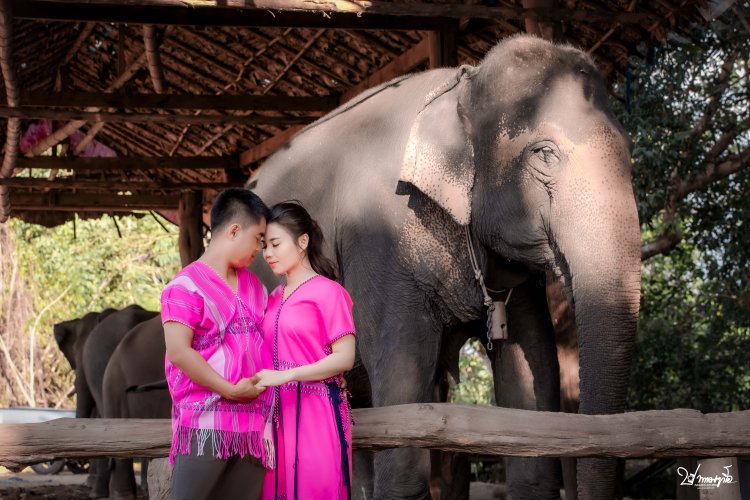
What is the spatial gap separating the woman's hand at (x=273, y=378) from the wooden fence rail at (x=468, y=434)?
0.48 meters

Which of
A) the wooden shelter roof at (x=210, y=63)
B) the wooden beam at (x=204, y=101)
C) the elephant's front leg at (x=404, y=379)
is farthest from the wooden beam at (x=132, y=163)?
the elephant's front leg at (x=404, y=379)

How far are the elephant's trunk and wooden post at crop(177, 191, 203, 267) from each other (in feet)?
26.5

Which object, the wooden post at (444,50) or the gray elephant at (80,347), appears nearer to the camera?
the wooden post at (444,50)

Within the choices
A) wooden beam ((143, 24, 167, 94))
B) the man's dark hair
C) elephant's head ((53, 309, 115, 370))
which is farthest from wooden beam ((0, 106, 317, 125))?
the man's dark hair

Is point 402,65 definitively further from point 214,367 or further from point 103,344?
point 214,367

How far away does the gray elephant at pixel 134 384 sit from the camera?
26.4 ft

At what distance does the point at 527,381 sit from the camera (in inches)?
199

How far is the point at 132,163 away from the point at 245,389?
26.7ft

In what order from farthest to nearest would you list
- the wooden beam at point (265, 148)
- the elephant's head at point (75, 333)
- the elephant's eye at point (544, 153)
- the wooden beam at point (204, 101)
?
the elephant's head at point (75, 333) → the wooden beam at point (265, 148) → the wooden beam at point (204, 101) → the elephant's eye at point (544, 153)

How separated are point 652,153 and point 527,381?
4.15 meters

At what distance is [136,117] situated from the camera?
29.5 ft

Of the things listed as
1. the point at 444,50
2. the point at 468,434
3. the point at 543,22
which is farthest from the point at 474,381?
the point at 468,434

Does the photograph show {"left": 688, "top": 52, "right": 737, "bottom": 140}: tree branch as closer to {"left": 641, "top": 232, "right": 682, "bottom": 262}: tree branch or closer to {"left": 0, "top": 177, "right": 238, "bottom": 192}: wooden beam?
{"left": 641, "top": 232, "right": 682, "bottom": 262}: tree branch

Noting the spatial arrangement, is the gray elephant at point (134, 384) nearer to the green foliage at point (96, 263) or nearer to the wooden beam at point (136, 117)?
the wooden beam at point (136, 117)
